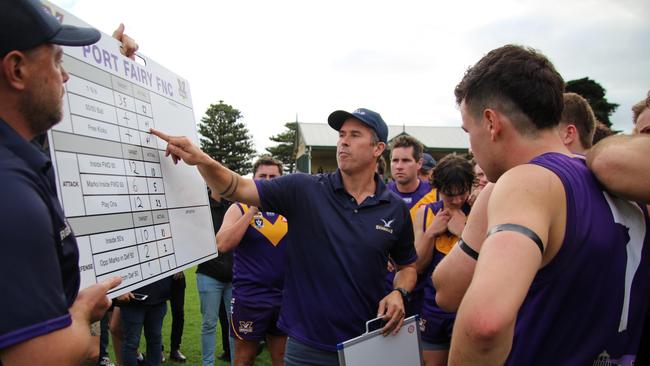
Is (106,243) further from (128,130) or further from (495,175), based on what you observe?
(495,175)

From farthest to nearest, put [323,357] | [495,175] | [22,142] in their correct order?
1. [323,357]
2. [495,175]
3. [22,142]

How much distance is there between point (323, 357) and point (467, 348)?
5.33ft

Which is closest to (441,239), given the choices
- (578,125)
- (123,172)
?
(578,125)

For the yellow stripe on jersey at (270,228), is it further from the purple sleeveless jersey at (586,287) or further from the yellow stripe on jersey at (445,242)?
the purple sleeveless jersey at (586,287)

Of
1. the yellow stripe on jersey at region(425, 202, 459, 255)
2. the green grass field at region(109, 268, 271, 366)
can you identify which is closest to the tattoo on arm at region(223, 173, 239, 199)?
the yellow stripe on jersey at region(425, 202, 459, 255)

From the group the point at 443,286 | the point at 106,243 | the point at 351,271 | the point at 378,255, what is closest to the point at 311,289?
the point at 351,271

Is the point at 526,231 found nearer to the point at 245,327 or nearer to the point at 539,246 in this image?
the point at 539,246

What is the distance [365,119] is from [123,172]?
1.78m

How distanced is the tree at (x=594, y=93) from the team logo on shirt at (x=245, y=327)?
29026 millimetres

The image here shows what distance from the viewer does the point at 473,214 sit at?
157cm

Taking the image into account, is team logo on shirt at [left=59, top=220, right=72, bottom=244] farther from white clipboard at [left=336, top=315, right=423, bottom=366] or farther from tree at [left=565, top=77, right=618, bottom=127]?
tree at [left=565, top=77, right=618, bottom=127]

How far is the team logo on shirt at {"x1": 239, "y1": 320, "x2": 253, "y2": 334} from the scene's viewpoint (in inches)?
153

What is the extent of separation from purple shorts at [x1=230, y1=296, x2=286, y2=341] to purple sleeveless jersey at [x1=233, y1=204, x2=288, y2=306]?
0.06 metres

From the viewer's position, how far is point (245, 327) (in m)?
3.90
